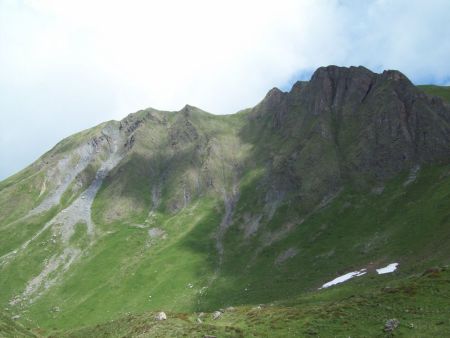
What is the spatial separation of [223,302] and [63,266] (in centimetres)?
7422

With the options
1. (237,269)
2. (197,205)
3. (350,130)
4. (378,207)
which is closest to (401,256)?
(378,207)

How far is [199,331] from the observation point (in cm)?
4991

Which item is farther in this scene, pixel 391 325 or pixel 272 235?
pixel 272 235

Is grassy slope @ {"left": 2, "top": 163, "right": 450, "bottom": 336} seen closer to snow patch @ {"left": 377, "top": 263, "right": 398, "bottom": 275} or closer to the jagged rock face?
snow patch @ {"left": 377, "top": 263, "right": 398, "bottom": 275}

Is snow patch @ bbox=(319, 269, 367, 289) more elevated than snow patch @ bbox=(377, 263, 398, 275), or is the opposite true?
snow patch @ bbox=(377, 263, 398, 275)

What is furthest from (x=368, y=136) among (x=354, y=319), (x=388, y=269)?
(x=354, y=319)

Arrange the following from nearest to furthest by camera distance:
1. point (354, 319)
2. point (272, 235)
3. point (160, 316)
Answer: point (354, 319) < point (160, 316) < point (272, 235)

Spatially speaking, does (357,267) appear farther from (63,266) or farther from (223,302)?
(63,266)

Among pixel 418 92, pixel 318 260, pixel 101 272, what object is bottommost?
pixel 318 260

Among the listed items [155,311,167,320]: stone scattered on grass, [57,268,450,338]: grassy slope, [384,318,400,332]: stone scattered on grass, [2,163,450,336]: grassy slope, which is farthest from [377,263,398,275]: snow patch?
[155,311,167,320]: stone scattered on grass

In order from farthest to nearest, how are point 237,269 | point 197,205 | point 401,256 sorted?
point 197,205 < point 237,269 < point 401,256

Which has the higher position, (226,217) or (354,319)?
(354,319)

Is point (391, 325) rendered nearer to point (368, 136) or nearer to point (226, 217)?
point (226, 217)

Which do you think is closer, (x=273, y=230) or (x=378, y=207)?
(x=378, y=207)
